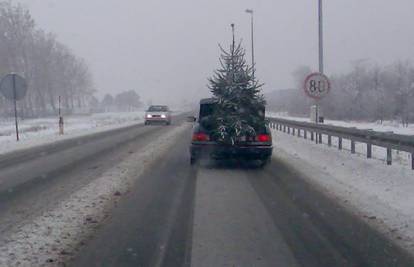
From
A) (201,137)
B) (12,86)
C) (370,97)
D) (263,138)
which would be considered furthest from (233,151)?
(370,97)

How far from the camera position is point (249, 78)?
1499cm

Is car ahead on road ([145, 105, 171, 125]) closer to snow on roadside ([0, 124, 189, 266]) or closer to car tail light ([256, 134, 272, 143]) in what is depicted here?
car tail light ([256, 134, 272, 143])

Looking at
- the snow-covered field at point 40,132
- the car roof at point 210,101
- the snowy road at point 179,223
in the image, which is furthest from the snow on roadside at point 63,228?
the snow-covered field at point 40,132

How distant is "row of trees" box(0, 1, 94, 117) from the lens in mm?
62688

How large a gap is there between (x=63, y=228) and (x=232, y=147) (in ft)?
23.6

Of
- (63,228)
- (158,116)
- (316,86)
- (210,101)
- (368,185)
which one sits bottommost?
(368,185)

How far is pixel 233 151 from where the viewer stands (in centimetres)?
1355

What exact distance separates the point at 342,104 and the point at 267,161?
5763 centimetres

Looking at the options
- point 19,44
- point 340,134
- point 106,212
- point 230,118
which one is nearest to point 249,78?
point 230,118

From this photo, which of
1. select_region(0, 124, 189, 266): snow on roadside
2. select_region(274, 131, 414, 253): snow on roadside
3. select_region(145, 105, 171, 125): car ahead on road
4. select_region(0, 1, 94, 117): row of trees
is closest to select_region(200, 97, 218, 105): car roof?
select_region(274, 131, 414, 253): snow on roadside

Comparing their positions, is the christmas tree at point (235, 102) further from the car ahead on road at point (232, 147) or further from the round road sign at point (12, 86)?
A: the round road sign at point (12, 86)

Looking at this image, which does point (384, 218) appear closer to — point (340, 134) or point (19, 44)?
point (340, 134)

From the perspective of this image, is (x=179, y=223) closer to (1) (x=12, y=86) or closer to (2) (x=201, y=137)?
(2) (x=201, y=137)

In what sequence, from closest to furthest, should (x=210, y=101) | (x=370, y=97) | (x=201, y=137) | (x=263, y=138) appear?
1. (x=263, y=138)
2. (x=201, y=137)
3. (x=210, y=101)
4. (x=370, y=97)
